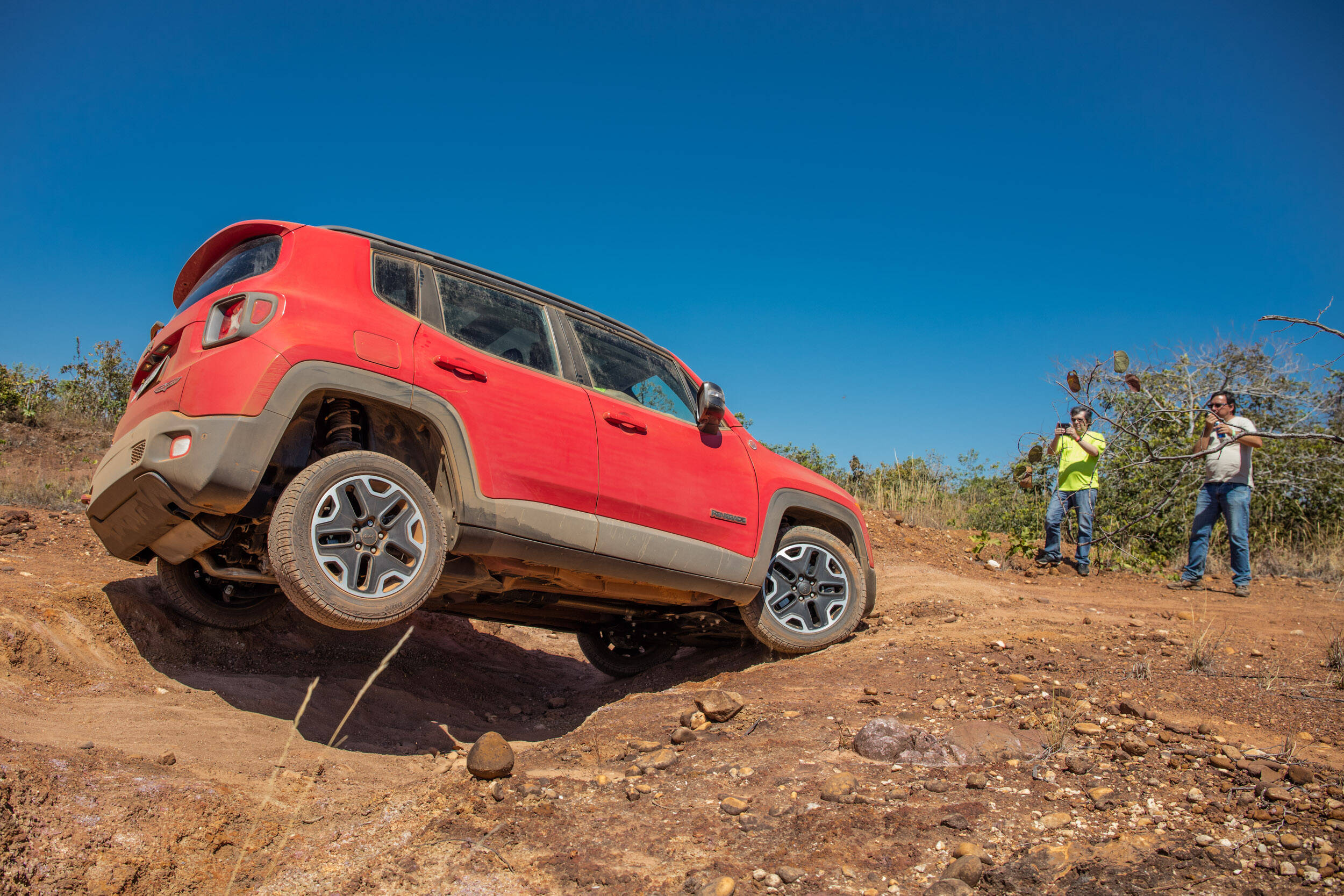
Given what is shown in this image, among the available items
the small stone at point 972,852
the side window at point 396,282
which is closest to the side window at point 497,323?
the side window at point 396,282

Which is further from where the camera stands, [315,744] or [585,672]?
[585,672]

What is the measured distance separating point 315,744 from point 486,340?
2.03 metres

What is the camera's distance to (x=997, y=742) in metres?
3.34

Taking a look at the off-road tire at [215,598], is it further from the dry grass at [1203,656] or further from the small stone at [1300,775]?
the dry grass at [1203,656]

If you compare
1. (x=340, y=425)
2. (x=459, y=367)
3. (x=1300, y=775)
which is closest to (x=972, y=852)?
(x=1300, y=775)

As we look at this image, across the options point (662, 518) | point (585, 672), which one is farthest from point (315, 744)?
point (585, 672)

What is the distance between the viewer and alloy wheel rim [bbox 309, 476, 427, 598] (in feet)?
10.2

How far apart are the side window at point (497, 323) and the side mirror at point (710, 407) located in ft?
3.07

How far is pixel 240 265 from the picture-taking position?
3.56 m

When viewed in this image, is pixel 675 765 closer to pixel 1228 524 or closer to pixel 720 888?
pixel 720 888

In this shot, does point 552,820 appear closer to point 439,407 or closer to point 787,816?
point 787,816

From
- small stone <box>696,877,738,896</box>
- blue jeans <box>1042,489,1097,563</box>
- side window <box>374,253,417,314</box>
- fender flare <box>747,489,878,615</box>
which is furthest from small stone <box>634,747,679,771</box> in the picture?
blue jeans <box>1042,489,1097,563</box>

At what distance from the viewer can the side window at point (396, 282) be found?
361 centimetres

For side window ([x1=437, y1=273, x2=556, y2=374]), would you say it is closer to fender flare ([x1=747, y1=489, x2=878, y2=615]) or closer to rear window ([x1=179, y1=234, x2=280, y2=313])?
rear window ([x1=179, y1=234, x2=280, y2=313])
